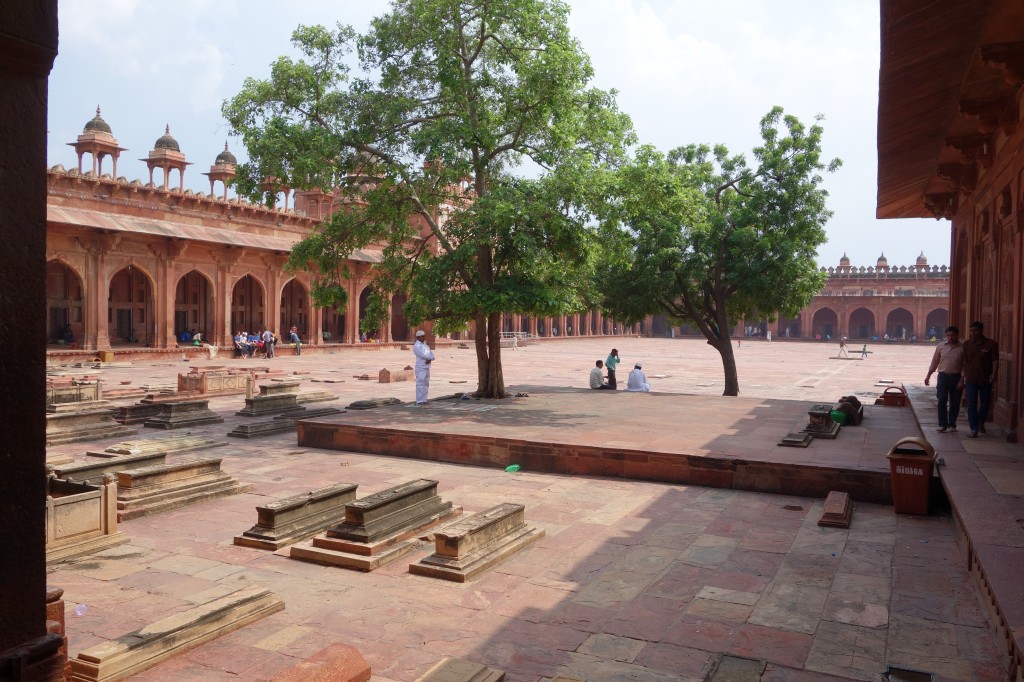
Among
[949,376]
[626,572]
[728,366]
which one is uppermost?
[949,376]

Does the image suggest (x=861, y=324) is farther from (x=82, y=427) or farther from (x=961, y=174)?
(x=82, y=427)

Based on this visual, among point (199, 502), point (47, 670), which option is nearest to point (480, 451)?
point (199, 502)

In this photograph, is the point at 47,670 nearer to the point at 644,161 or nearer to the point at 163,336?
the point at 644,161

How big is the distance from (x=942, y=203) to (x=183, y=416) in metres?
12.7

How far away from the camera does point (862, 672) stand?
11.9 feet

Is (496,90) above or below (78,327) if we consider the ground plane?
above

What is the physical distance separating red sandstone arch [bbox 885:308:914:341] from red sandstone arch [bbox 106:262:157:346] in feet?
170

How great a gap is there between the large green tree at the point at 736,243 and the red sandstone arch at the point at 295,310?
2433 cm

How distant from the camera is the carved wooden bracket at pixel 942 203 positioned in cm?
1205

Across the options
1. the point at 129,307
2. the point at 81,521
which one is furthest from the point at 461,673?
the point at 129,307

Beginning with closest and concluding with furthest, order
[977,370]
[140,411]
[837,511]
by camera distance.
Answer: [837,511] < [977,370] < [140,411]

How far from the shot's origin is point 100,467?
696 centimetres

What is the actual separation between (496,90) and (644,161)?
127 inches

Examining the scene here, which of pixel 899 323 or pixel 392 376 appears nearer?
pixel 392 376
